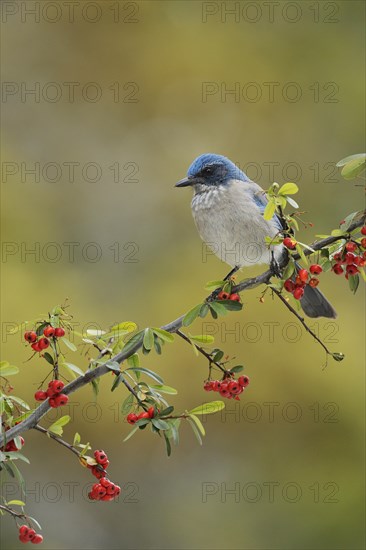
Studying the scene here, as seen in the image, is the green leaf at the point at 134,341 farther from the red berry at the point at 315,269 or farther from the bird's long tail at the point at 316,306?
the bird's long tail at the point at 316,306

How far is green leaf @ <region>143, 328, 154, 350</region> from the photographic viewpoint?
211 centimetres

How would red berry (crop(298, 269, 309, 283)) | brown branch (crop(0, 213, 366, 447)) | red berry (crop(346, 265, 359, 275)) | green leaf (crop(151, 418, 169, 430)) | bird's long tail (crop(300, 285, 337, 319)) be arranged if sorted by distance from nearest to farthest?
1. brown branch (crop(0, 213, 366, 447))
2. green leaf (crop(151, 418, 169, 430))
3. red berry (crop(346, 265, 359, 275))
4. red berry (crop(298, 269, 309, 283))
5. bird's long tail (crop(300, 285, 337, 319))

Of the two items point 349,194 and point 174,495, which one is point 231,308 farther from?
point 349,194

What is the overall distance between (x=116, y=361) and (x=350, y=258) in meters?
0.63

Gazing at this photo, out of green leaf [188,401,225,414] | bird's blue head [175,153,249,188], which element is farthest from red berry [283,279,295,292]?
bird's blue head [175,153,249,188]

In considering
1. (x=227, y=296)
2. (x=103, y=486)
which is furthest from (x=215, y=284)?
(x=103, y=486)

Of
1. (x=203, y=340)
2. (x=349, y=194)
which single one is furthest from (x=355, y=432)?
(x=203, y=340)

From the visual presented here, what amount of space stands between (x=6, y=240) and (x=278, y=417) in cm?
244

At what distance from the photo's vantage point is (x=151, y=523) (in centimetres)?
661

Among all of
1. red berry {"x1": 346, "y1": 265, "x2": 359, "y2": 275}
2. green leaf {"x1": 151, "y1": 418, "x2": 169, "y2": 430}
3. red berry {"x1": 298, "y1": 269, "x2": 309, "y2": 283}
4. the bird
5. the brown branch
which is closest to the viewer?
the brown branch

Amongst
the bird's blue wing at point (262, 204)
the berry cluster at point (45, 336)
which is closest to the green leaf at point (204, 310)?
the berry cluster at point (45, 336)

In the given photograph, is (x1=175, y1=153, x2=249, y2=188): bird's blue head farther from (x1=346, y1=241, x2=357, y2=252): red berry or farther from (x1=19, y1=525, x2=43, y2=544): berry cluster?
(x1=19, y1=525, x2=43, y2=544): berry cluster

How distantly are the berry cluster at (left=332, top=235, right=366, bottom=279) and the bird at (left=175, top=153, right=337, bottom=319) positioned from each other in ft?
3.58

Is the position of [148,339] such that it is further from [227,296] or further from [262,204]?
[262,204]
